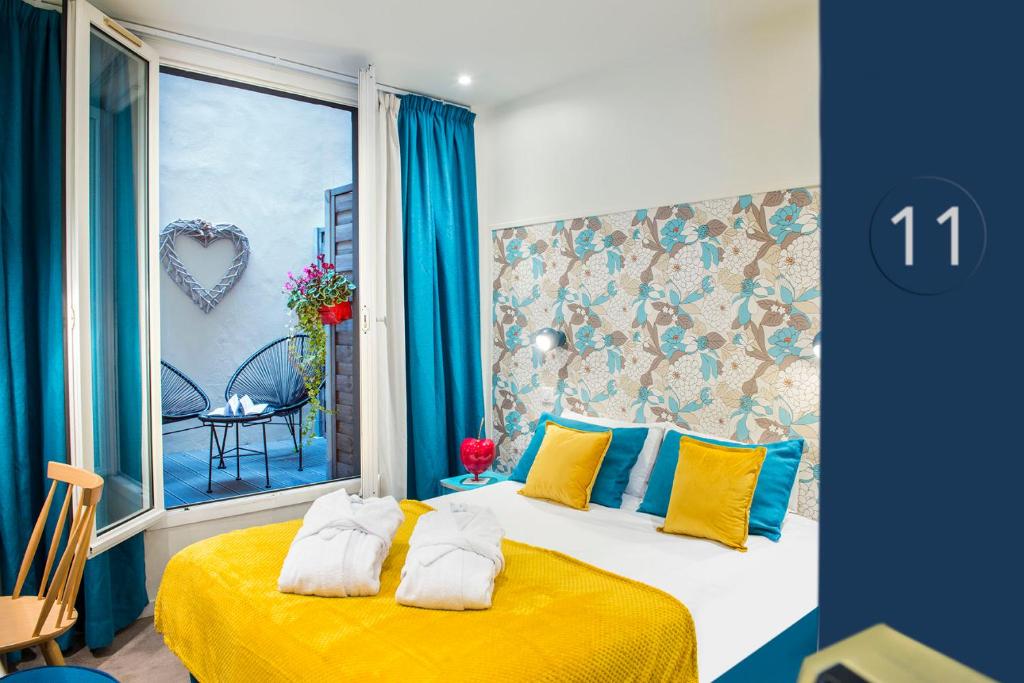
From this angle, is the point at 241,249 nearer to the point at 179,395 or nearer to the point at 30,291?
the point at 179,395

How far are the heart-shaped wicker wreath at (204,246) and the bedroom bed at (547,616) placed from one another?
11.6 feet

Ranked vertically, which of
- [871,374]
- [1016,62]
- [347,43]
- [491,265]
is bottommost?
[871,374]

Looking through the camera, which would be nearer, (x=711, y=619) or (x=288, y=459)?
(x=711, y=619)

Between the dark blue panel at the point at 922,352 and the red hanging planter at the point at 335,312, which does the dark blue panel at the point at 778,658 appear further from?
the red hanging planter at the point at 335,312

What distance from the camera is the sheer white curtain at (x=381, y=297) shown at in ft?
12.3

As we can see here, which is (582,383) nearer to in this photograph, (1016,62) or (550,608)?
(550,608)

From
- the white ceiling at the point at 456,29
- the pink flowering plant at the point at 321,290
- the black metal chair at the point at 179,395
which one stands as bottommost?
the black metal chair at the point at 179,395

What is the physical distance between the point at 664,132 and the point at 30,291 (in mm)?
3032

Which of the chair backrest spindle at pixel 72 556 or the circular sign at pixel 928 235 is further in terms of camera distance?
the chair backrest spindle at pixel 72 556

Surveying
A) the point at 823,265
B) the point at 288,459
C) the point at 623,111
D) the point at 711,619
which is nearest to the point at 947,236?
the point at 823,265

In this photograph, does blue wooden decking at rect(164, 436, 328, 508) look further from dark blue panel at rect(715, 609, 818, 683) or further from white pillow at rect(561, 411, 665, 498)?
dark blue panel at rect(715, 609, 818, 683)

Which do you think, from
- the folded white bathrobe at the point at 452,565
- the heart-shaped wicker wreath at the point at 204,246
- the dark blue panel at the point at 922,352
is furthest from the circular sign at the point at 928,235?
the heart-shaped wicker wreath at the point at 204,246

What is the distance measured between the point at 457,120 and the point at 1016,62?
4267 mm

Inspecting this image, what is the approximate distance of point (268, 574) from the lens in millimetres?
2252
